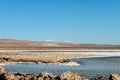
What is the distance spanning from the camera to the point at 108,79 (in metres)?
19.7

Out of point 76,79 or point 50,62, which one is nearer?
point 76,79

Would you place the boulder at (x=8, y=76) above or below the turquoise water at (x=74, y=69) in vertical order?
above

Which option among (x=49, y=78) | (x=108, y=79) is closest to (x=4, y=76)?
(x=49, y=78)

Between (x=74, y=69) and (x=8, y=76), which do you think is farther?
(x=74, y=69)

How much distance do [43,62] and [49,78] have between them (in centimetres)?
2060

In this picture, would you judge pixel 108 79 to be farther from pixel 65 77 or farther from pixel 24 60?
pixel 24 60

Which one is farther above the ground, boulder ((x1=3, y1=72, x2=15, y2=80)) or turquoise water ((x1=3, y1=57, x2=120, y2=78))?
boulder ((x1=3, y1=72, x2=15, y2=80))

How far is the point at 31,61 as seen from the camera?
40969 millimetres

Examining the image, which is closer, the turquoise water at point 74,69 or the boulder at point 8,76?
the boulder at point 8,76

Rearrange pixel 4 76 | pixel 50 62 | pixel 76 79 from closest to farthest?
pixel 76 79, pixel 4 76, pixel 50 62

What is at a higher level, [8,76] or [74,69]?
[8,76]

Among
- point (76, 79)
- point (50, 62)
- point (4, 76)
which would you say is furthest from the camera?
point (50, 62)

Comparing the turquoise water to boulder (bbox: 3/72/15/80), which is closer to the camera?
→ boulder (bbox: 3/72/15/80)

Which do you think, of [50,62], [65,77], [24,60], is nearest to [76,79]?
[65,77]
